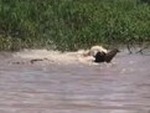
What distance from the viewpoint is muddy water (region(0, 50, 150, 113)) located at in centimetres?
686

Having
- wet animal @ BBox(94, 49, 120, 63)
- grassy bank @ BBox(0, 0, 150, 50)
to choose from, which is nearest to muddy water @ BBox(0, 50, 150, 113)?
wet animal @ BBox(94, 49, 120, 63)

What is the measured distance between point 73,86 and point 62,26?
33.5ft

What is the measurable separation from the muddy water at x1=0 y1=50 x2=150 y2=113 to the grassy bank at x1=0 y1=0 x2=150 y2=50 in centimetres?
221

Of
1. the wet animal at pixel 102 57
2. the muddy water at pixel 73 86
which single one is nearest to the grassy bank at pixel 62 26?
the muddy water at pixel 73 86

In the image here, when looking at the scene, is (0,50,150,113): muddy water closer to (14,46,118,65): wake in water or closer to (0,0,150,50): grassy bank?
(14,46,118,65): wake in water

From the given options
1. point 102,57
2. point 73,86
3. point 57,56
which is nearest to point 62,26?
point 57,56

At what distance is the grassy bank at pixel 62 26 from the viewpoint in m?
16.7

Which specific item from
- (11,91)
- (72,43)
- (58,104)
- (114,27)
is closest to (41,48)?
(72,43)

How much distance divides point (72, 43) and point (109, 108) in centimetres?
1018

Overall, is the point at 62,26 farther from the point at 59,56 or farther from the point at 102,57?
the point at 102,57

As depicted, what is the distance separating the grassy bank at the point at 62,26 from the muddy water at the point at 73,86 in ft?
7.25

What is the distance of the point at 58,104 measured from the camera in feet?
23.2

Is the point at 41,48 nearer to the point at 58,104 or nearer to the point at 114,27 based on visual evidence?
the point at 114,27

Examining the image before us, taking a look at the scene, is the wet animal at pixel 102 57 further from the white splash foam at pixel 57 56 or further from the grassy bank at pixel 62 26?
the grassy bank at pixel 62 26
